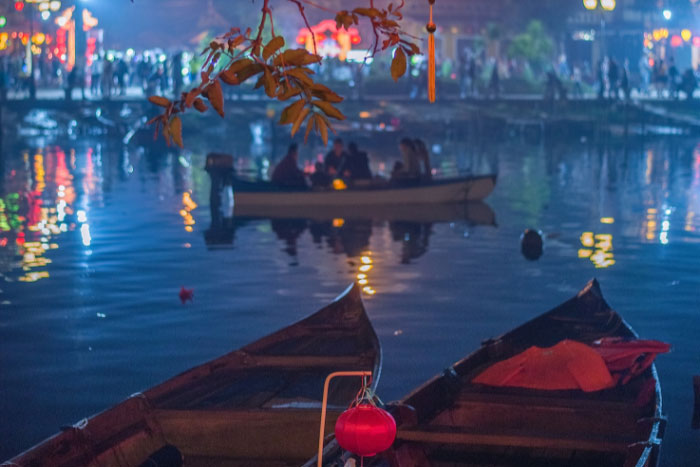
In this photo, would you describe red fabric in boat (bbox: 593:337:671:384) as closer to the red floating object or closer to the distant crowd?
the red floating object

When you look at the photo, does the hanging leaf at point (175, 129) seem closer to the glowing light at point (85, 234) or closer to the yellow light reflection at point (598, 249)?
the yellow light reflection at point (598, 249)

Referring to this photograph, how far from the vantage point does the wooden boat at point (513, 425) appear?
6.35 metres

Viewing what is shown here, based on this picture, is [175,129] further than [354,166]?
No

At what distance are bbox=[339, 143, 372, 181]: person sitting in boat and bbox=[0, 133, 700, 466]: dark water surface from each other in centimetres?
158

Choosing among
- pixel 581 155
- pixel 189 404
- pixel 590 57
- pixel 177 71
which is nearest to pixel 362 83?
pixel 177 71

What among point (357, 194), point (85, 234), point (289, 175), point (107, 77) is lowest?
point (85, 234)

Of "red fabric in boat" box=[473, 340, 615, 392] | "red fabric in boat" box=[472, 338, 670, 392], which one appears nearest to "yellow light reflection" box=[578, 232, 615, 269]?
"red fabric in boat" box=[472, 338, 670, 392]

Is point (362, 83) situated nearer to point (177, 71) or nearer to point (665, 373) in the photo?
point (177, 71)

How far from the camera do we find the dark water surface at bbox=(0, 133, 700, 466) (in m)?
10.5

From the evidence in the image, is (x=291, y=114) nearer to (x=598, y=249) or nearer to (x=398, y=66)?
(x=398, y=66)

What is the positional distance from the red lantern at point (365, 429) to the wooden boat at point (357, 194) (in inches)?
693

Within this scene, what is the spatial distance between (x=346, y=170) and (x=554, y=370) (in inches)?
587

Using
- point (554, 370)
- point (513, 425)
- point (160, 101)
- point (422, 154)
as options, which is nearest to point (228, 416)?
point (513, 425)

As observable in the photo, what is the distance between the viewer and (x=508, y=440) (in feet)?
20.9
